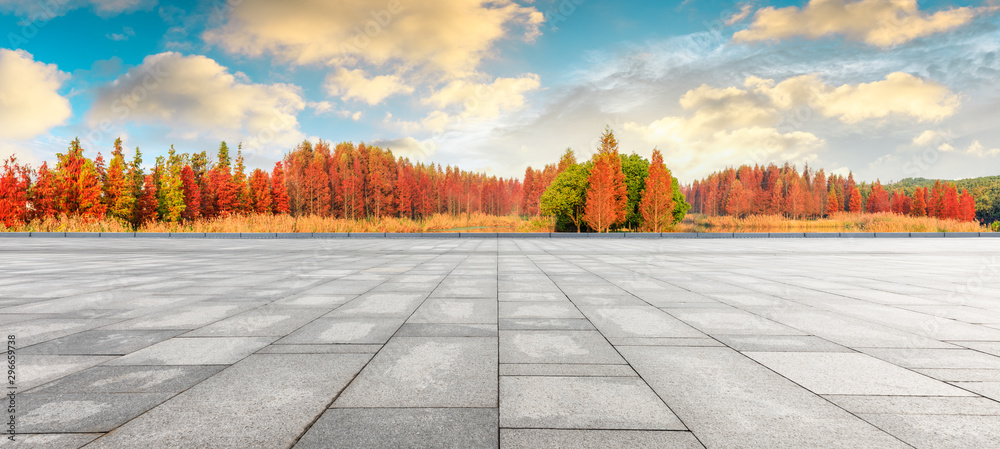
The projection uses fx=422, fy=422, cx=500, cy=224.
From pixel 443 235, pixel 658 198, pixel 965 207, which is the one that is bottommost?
pixel 443 235

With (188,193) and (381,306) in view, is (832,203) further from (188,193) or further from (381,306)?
(188,193)

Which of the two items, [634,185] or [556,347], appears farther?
[634,185]

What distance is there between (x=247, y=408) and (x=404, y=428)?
3.65 feet

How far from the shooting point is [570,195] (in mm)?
35781

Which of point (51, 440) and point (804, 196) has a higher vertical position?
point (804, 196)

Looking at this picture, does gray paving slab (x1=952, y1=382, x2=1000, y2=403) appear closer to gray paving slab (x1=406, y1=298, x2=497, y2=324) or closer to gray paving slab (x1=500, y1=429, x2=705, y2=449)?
gray paving slab (x1=500, y1=429, x2=705, y2=449)

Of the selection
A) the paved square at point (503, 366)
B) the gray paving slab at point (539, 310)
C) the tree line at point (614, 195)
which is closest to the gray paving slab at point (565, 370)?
the paved square at point (503, 366)

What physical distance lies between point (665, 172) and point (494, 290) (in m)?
28.6

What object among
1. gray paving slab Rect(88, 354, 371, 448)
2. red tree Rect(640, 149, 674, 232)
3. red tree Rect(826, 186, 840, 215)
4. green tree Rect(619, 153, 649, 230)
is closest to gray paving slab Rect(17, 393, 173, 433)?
gray paving slab Rect(88, 354, 371, 448)

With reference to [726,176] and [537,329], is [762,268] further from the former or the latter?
[726,176]

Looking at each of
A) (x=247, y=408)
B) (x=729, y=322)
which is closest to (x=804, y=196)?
(x=729, y=322)

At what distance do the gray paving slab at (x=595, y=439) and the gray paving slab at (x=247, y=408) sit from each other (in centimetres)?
124

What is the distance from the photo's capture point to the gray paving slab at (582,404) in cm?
254

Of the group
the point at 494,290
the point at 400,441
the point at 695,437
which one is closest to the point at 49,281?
the point at 494,290
